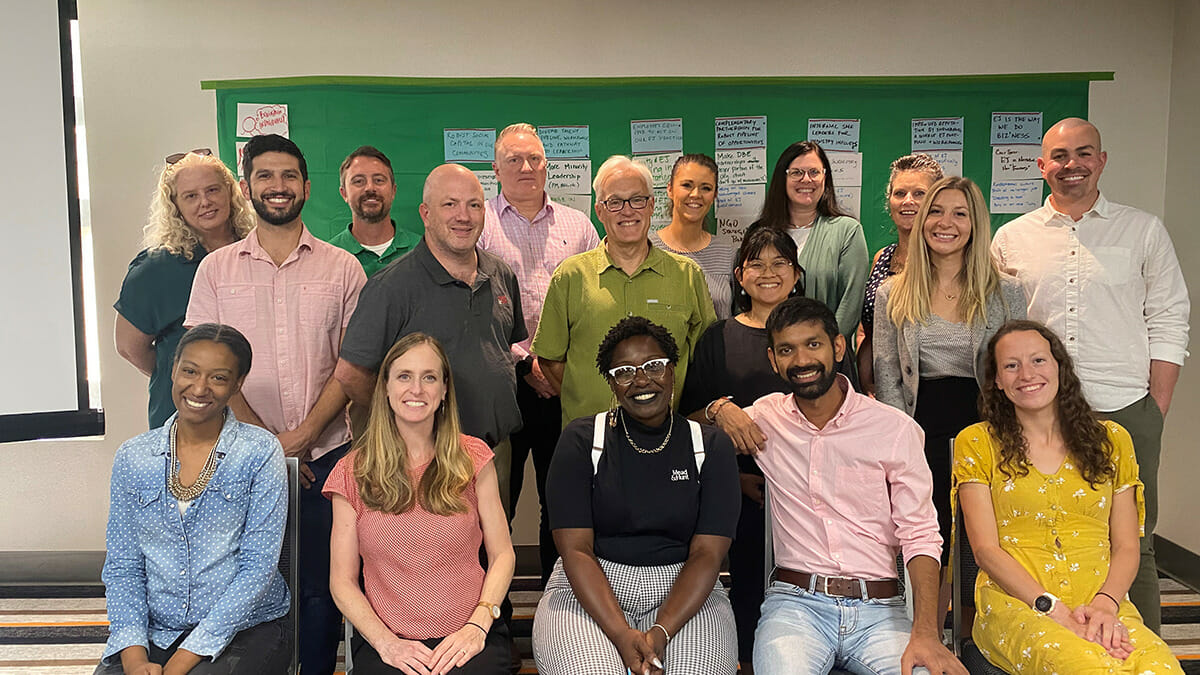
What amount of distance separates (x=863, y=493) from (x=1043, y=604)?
1.58 feet

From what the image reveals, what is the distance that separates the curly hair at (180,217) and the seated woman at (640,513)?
4.92 feet

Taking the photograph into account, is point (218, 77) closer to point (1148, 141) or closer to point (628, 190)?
point (628, 190)

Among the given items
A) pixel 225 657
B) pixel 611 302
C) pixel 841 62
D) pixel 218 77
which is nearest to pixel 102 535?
pixel 218 77

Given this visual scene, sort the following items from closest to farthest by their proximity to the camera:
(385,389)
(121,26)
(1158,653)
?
(1158,653)
(385,389)
(121,26)

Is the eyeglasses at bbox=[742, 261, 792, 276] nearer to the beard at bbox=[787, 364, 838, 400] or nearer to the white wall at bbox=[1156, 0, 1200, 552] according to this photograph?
the beard at bbox=[787, 364, 838, 400]

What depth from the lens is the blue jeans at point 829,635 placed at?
2.21 meters

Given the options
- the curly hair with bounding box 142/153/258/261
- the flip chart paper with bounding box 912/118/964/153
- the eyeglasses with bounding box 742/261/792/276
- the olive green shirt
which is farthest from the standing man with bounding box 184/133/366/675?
the flip chart paper with bounding box 912/118/964/153

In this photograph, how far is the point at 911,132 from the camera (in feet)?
14.2

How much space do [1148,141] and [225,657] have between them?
14.2 feet

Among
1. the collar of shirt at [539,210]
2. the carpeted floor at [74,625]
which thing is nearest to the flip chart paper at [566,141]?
the collar of shirt at [539,210]

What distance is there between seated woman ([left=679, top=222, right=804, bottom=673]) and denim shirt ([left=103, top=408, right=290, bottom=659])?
1.26 meters

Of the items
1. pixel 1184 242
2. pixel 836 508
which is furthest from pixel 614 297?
pixel 1184 242

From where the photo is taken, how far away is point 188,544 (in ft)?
7.61

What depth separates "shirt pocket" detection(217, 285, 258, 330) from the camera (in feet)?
9.25
